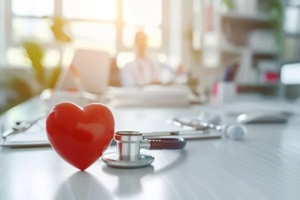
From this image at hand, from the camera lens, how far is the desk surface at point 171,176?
1.15ft

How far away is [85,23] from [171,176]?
424 centimetres

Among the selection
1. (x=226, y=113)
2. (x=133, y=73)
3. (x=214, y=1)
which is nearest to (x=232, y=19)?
(x=214, y=1)

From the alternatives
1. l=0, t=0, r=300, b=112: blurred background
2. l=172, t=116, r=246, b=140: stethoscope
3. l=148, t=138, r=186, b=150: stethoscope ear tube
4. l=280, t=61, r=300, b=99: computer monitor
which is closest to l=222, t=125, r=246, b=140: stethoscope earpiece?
l=172, t=116, r=246, b=140: stethoscope

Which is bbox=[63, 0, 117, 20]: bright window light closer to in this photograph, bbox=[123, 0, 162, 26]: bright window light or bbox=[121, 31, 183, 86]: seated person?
bbox=[123, 0, 162, 26]: bright window light

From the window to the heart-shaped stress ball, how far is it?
3.73 metres

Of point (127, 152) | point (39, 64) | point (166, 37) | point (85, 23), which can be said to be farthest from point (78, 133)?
point (166, 37)

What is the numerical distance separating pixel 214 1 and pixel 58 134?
3.49 metres

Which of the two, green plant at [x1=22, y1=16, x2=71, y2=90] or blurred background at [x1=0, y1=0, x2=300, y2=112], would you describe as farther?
green plant at [x1=22, y1=16, x2=71, y2=90]

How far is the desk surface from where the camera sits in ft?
1.15

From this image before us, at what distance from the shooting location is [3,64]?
4.09 meters

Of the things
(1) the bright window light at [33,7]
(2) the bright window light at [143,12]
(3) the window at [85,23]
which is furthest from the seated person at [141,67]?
(1) the bright window light at [33,7]

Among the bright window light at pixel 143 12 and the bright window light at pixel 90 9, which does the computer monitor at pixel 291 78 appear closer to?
the bright window light at pixel 143 12

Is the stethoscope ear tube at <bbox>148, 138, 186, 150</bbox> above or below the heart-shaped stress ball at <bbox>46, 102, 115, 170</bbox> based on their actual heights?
below

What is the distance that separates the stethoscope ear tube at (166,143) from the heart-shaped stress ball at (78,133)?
0.29 feet
